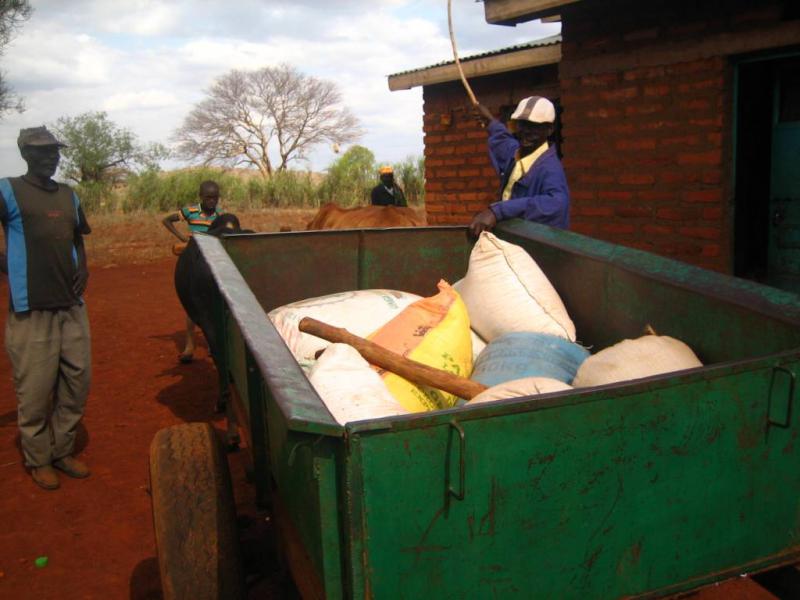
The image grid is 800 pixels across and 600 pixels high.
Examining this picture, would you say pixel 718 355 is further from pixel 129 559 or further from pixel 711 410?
pixel 129 559

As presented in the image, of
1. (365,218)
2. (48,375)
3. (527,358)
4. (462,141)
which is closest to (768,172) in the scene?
(462,141)

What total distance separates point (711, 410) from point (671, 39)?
4.42 m

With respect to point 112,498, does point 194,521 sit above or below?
above

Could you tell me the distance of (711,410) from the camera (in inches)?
67.7

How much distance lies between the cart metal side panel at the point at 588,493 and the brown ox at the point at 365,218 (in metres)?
6.44

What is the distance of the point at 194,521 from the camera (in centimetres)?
219

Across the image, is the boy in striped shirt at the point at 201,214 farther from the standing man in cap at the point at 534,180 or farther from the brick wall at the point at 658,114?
the standing man in cap at the point at 534,180

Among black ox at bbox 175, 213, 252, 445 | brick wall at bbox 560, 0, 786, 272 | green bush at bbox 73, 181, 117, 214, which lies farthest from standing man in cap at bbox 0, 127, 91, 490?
green bush at bbox 73, 181, 117, 214

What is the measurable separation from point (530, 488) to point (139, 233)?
51.8ft

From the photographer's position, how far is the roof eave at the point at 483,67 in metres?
6.84

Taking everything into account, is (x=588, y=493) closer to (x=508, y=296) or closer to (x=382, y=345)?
(x=382, y=345)

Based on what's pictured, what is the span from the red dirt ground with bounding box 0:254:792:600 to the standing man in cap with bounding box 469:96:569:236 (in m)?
1.92

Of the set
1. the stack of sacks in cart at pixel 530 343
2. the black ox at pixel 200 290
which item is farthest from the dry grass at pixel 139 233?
the stack of sacks in cart at pixel 530 343

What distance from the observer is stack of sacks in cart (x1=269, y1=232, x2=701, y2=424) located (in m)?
2.13
